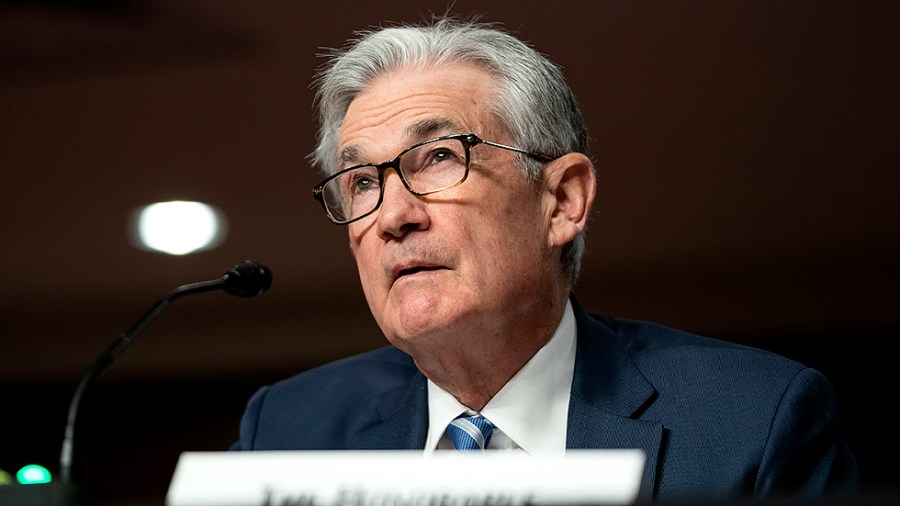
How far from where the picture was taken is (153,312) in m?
1.31

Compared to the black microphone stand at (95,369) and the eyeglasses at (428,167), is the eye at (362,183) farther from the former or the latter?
the black microphone stand at (95,369)

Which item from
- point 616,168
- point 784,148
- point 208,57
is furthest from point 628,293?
point 208,57

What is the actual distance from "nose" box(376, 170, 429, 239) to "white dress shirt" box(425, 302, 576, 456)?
0.31m

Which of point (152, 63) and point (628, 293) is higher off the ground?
point (152, 63)

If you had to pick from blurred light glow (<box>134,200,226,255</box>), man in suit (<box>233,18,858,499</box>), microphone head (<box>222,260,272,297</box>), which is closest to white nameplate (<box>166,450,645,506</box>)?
microphone head (<box>222,260,272,297</box>)

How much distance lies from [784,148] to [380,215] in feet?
5.62

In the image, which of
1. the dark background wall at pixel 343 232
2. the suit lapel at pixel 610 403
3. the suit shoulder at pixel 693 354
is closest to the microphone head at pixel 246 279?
the suit lapel at pixel 610 403

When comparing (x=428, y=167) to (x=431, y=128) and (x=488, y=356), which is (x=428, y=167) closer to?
(x=431, y=128)

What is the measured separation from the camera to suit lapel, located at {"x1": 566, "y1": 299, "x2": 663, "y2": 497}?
1.52 m

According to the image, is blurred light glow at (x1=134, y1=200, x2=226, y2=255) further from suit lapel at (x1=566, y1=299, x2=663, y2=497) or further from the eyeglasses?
suit lapel at (x1=566, y1=299, x2=663, y2=497)

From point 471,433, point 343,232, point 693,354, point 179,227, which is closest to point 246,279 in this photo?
point 471,433

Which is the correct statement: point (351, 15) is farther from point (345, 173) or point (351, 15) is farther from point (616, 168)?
point (345, 173)

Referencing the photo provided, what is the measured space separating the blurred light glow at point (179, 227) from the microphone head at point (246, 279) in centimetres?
210

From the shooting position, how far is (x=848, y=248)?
3.06m
